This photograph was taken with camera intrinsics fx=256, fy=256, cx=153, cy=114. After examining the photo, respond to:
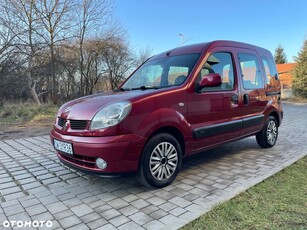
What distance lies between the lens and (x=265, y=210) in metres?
2.68

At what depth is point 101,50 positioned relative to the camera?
62.1 feet

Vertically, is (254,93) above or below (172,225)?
above

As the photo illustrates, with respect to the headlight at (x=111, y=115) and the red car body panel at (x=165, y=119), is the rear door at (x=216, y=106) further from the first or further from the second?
the headlight at (x=111, y=115)

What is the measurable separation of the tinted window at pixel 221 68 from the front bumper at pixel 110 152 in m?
1.43

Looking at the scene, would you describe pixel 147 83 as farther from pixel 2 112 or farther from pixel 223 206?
pixel 2 112

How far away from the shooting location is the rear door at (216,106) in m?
3.62

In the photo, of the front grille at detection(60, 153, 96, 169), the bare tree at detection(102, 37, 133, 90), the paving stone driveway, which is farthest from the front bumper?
the bare tree at detection(102, 37, 133, 90)

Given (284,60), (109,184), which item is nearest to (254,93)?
(109,184)

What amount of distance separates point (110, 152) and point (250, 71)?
3.31m

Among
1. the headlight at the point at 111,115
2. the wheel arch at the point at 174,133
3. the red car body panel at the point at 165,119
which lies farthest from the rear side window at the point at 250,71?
the headlight at the point at 111,115

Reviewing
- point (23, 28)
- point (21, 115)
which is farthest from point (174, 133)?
point (23, 28)

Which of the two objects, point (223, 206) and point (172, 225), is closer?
point (172, 225)

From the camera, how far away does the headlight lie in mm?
2887

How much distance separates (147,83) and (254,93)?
2.08 metres
